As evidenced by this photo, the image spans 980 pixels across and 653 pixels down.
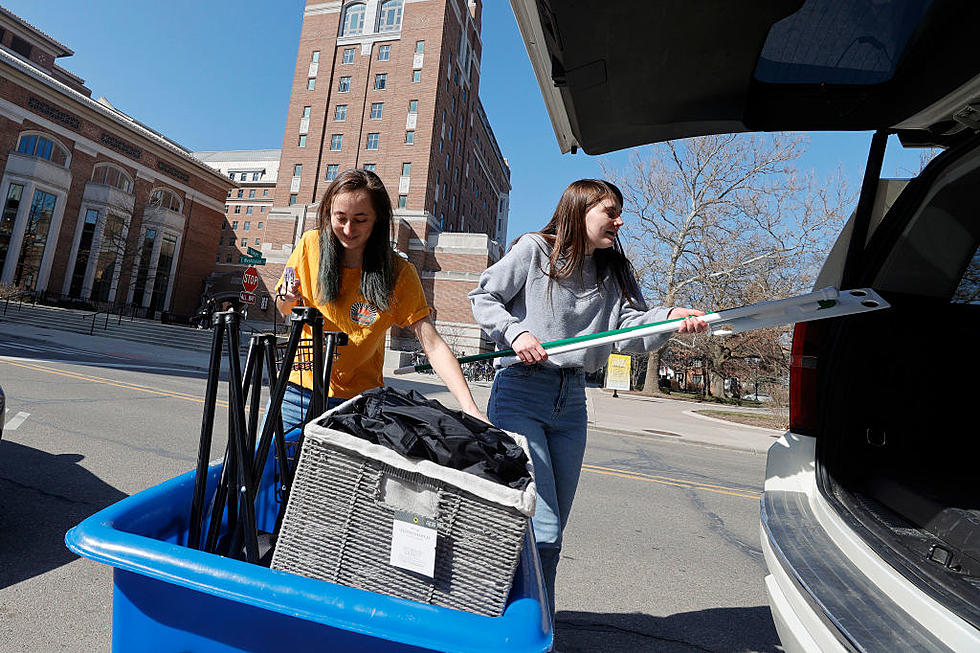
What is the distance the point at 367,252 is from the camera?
2240mm

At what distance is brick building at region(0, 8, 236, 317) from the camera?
33.0 metres

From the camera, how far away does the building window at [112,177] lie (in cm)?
3753

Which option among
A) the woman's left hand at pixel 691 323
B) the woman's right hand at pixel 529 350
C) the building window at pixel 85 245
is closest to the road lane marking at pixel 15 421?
the woman's right hand at pixel 529 350

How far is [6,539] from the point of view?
3277 mm

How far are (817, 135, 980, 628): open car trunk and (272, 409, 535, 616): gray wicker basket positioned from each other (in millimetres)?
1509

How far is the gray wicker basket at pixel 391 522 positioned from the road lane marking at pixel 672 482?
6.21m

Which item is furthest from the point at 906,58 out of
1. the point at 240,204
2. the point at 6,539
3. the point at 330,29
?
the point at 240,204

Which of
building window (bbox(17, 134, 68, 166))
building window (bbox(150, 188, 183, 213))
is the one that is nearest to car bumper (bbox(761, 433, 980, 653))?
building window (bbox(17, 134, 68, 166))

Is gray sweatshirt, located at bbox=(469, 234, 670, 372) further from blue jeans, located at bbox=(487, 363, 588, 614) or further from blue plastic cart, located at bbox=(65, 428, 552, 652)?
blue plastic cart, located at bbox=(65, 428, 552, 652)

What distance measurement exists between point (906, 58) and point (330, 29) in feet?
172

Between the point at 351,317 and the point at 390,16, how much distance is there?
5037cm

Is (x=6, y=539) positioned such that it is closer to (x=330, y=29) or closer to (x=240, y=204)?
(x=330, y=29)

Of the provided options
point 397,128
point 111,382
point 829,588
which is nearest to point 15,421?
point 111,382

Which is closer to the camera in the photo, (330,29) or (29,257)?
(29,257)
